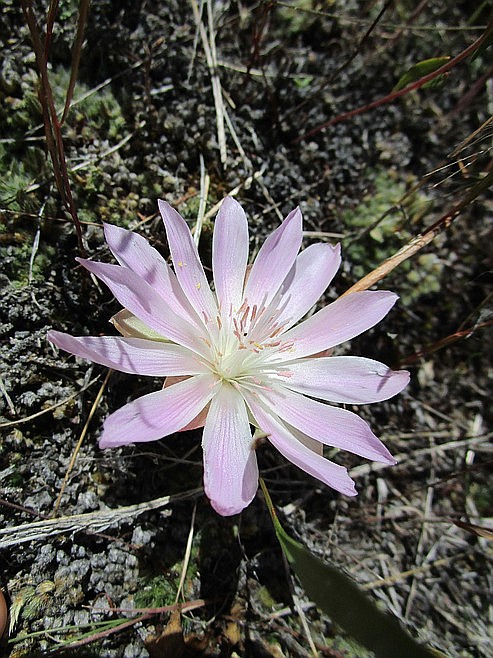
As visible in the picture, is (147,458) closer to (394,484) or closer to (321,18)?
(394,484)

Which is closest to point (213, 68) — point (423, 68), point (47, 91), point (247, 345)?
point (423, 68)

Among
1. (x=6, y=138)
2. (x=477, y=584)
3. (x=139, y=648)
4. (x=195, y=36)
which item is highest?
(x=195, y=36)

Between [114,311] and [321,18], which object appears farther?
[321,18]

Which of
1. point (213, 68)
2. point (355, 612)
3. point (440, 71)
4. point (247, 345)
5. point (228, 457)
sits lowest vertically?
point (355, 612)

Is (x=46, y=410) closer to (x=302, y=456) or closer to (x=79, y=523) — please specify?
(x=79, y=523)

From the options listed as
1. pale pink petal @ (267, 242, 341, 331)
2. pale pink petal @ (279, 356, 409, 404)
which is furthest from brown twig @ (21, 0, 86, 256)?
pale pink petal @ (279, 356, 409, 404)

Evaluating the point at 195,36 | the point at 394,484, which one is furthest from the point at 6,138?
the point at 394,484

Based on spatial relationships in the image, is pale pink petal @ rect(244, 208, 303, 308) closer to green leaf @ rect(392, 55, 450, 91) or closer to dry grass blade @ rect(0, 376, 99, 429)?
dry grass blade @ rect(0, 376, 99, 429)
